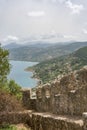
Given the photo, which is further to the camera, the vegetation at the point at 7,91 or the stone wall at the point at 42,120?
the vegetation at the point at 7,91

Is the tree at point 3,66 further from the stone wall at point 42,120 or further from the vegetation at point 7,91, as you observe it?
the stone wall at point 42,120

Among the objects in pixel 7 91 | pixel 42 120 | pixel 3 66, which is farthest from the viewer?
pixel 3 66

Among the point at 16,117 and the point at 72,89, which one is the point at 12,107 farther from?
the point at 72,89

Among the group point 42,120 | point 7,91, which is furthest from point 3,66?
point 42,120

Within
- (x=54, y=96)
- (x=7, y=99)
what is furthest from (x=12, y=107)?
(x=54, y=96)

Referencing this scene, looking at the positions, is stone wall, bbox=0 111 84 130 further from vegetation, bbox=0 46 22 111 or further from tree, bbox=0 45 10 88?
tree, bbox=0 45 10 88

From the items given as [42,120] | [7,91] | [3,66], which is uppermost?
[3,66]

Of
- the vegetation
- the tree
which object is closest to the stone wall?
the vegetation

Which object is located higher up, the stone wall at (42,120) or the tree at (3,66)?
the tree at (3,66)

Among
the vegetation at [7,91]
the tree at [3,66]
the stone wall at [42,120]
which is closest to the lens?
the stone wall at [42,120]

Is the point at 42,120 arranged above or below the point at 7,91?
below

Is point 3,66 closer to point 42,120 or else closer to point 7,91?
point 7,91

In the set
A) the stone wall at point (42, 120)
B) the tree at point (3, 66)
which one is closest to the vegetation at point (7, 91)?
the tree at point (3, 66)

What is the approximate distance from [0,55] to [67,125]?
881 centimetres
